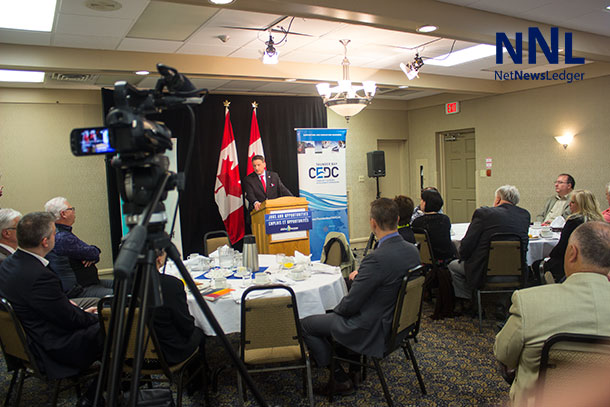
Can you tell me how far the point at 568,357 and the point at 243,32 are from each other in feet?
13.0

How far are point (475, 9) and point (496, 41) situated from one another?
0.47 metres

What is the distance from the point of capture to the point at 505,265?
398 centimetres

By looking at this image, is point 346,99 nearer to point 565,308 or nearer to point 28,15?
point 28,15

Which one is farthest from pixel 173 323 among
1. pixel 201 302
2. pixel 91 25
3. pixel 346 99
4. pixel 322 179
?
pixel 322 179

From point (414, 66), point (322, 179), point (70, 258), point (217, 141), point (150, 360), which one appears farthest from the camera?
point (322, 179)

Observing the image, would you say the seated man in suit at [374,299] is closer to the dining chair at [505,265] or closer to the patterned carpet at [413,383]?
the patterned carpet at [413,383]

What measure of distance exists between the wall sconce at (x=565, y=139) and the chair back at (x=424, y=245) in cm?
418

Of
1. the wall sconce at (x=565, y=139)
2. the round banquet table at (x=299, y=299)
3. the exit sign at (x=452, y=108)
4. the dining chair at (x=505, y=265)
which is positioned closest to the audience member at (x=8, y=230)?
the round banquet table at (x=299, y=299)

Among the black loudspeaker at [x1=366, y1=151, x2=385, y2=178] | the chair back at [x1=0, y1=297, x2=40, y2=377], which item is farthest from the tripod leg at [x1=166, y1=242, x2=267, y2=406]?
the black loudspeaker at [x1=366, y1=151, x2=385, y2=178]

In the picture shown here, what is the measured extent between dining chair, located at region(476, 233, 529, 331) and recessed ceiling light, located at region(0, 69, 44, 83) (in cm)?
566

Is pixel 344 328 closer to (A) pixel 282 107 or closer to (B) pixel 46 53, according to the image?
(B) pixel 46 53

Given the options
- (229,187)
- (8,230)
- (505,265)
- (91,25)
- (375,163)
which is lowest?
(505,265)

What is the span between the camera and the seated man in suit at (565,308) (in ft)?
5.46

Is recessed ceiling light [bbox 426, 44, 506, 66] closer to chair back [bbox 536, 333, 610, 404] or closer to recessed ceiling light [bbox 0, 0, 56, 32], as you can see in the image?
recessed ceiling light [bbox 0, 0, 56, 32]
